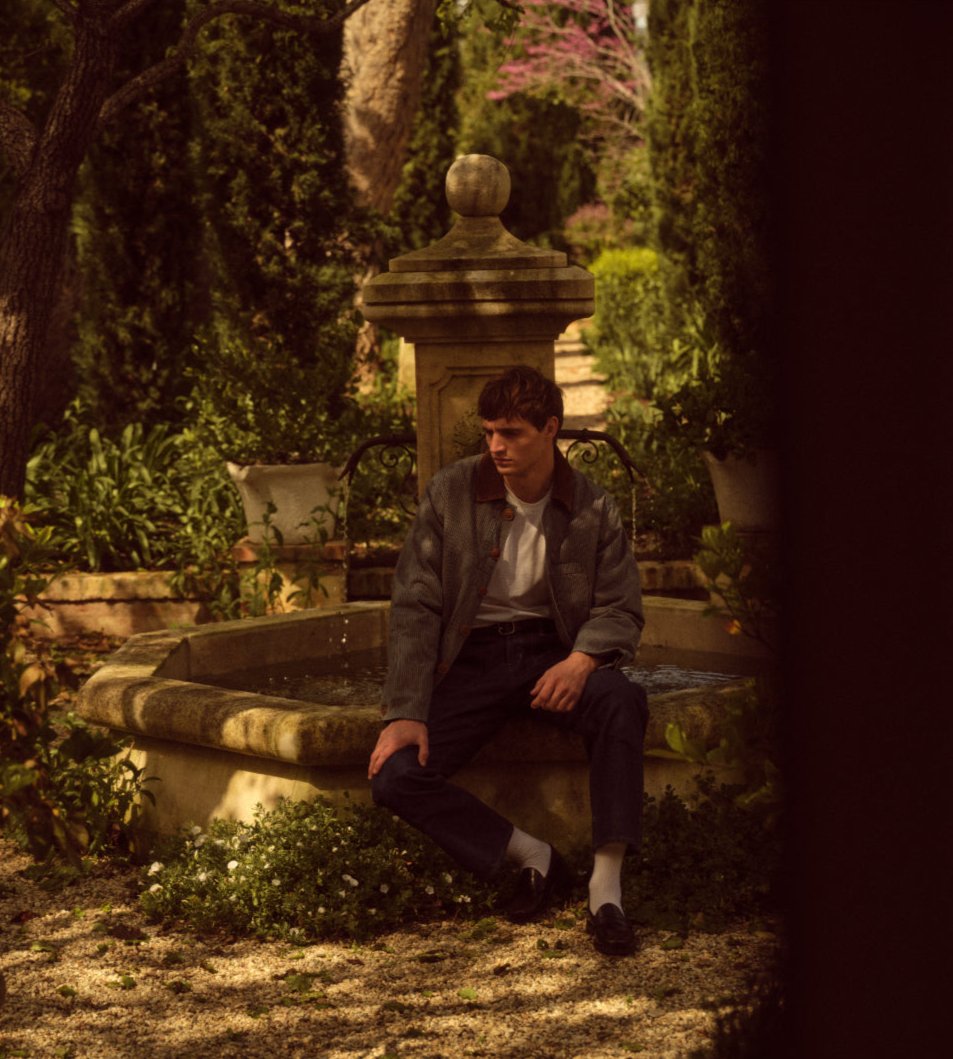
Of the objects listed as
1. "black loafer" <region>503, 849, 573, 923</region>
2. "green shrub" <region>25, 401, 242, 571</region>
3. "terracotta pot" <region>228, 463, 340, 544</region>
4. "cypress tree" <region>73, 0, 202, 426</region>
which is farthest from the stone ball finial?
"cypress tree" <region>73, 0, 202, 426</region>

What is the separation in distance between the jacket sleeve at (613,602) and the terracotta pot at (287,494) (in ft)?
12.2

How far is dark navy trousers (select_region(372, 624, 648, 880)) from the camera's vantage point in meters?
3.96

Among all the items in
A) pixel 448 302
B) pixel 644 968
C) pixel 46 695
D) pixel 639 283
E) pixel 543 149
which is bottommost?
pixel 644 968

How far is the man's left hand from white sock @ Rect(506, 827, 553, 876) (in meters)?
0.36

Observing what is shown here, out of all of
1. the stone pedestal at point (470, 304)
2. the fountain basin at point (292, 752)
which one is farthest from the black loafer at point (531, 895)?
the stone pedestal at point (470, 304)

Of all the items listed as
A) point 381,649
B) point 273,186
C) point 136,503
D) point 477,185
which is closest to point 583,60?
point 273,186

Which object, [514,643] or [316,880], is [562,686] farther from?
[316,880]

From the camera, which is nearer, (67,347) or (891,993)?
(891,993)

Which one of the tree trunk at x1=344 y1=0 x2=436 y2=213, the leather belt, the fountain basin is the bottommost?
the fountain basin

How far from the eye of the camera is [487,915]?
4203mm

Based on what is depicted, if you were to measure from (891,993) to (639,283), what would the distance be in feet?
58.6

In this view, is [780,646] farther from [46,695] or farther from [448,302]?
[448,302]

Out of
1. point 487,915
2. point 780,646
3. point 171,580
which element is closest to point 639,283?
point 171,580

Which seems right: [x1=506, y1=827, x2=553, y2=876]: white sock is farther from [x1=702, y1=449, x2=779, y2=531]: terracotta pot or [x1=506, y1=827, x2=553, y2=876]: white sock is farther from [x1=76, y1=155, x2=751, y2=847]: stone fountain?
[x1=702, y1=449, x2=779, y2=531]: terracotta pot
